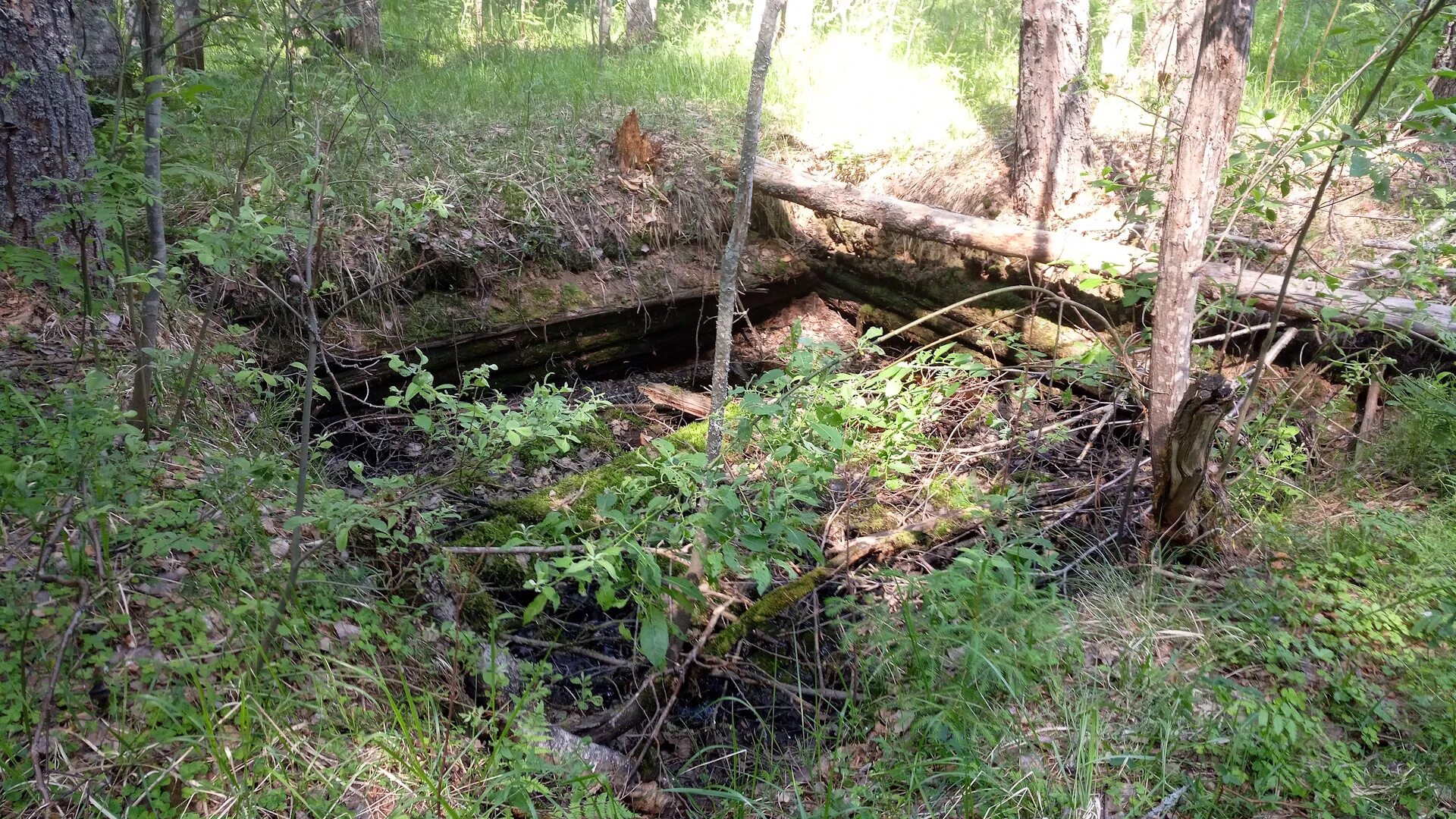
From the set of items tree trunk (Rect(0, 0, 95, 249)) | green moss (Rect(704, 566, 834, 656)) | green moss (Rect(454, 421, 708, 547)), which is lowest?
green moss (Rect(704, 566, 834, 656))

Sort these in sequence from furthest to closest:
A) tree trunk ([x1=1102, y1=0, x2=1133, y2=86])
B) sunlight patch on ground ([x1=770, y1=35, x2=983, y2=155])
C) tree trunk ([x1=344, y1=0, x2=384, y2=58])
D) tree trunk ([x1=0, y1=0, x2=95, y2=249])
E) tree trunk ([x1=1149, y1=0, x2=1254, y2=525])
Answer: tree trunk ([x1=1102, y1=0, x2=1133, y2=86]), tree trunk ([x1=344, y1=0, x2=384, y2=58]), sunlight patch on ground ([x1=770, y1=35, x2=983, y2=155]), tree trunk ([x1=0, y1=0, x2=95, y2=249]), tree trunk ([x1=1149, y1=0, x2=1254, y2=525])

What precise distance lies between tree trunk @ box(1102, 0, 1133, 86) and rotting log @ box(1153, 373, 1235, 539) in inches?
210

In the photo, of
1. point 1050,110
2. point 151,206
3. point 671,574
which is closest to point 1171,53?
point 1050,110

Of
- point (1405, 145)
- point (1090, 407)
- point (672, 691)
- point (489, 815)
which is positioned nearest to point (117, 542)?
point (489, 815)

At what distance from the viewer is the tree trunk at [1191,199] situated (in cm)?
305

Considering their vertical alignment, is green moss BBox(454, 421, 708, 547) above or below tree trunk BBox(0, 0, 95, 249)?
below

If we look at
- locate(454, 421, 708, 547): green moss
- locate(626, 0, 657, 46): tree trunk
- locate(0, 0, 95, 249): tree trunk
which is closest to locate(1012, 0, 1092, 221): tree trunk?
locate(454, 421, 708, 547): green moss

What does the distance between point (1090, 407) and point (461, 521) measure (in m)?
3.34

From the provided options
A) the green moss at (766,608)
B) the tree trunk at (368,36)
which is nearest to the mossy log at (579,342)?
the green moss at (766,608)

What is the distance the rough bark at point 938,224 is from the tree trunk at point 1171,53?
5.16ft

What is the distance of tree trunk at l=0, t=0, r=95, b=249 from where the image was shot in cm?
343

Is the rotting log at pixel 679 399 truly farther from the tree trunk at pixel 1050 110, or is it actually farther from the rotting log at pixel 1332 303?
the tree trunk at pixel 1050 110

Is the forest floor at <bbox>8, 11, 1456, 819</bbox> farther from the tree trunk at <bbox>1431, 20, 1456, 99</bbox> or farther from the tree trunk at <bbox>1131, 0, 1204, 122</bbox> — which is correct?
the tree trunk at <bbox>1131, 0, 1204, 122</bbox>

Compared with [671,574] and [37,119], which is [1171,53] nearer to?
[671,574]
